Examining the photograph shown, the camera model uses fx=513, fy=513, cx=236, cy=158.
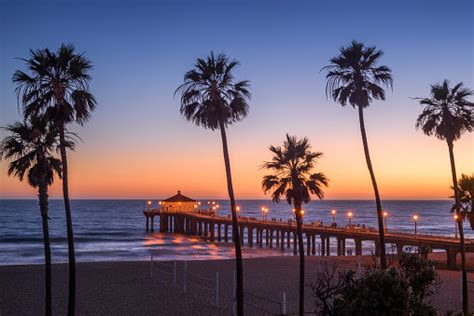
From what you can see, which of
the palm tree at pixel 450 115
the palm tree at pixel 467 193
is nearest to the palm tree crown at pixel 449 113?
the palm tree at pixel 450 115

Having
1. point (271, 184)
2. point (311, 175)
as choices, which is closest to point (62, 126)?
point (271, 184)

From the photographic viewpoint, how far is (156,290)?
29875mm

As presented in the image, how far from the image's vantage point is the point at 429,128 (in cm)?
2414

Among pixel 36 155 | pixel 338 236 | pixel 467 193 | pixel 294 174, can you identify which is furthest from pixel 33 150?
pixel 338 236

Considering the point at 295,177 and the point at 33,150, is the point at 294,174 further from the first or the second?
the point at 33,150

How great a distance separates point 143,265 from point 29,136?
87.6ft

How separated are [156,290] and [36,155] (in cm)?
1367

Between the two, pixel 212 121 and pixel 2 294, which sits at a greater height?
pixel 212 121

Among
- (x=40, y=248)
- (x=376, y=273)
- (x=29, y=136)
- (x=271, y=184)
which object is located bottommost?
(x=40, y=248)

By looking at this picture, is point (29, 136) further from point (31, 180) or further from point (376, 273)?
point (376, 273)

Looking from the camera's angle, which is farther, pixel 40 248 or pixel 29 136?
pixel 40 248

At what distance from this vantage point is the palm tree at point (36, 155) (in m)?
18.8

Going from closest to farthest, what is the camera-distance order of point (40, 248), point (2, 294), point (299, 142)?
1. point (299, 142)
2. point (2, 294)
3. point (40, 248)

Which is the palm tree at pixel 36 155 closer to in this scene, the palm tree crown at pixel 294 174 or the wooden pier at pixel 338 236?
the palm tree crown at pixel 294 174
